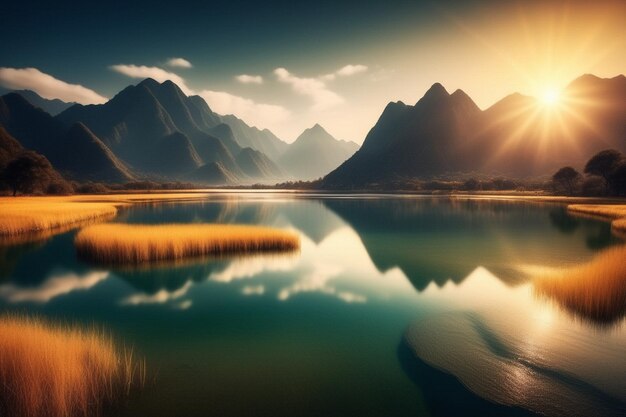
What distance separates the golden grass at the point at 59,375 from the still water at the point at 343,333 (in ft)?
2.64

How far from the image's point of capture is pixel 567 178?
4513 inches

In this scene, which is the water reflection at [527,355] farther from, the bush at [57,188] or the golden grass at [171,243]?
the bush at [57,188]

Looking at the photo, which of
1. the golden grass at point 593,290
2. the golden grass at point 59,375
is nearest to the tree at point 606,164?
the golden grass at point 593,290

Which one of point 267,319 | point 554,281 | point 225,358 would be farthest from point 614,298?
point 225,358

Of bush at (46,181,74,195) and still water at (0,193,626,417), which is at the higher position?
bush at (46,181,74,195)

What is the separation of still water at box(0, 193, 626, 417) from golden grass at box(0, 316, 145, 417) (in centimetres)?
81

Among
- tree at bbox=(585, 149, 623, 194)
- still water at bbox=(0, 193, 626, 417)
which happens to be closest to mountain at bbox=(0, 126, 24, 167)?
still water at bbox=(0, 193, 626, 417)

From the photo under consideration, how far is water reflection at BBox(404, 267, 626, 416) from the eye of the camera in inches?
338

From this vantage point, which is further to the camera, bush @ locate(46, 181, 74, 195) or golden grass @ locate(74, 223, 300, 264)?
bush @ locate(46, 181, 74, 195)

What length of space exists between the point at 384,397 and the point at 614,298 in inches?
522

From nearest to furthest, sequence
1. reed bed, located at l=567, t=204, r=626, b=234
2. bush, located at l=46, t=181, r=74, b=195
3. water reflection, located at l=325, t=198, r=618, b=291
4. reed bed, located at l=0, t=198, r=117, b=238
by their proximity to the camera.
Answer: water reflection, located at l=325, t=198, r=618, b=291, reed bed, located at l=0, t=198, r=117, b=238, reed bed, located at l=567, t=204, r=626, b=234, bush, located at l=46, t=181, r=74, b=195

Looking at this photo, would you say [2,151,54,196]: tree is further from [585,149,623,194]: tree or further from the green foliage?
[585,149,623,194]: tree

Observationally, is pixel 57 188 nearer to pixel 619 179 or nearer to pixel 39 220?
pixel 39 220

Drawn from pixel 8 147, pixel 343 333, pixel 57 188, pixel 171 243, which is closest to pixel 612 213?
pixel 343 333
